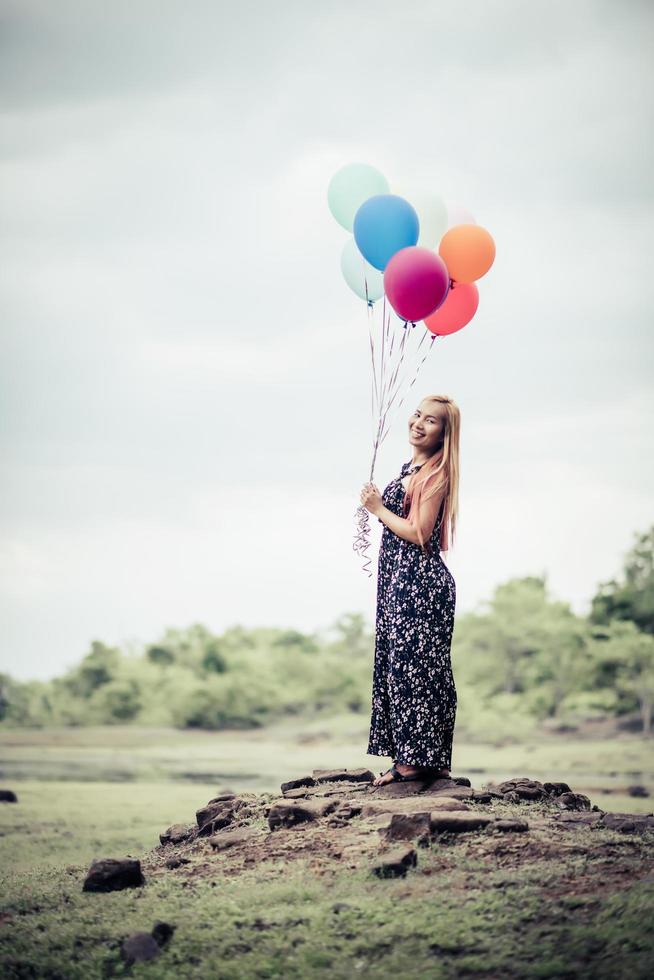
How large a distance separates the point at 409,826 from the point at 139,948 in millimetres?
1760

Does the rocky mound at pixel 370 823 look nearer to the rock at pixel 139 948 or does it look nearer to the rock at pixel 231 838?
the rock at pixel 231 838

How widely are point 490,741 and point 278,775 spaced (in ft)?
26.0

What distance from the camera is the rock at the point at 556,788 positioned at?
7.46 metres

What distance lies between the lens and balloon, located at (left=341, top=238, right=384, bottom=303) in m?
7.41

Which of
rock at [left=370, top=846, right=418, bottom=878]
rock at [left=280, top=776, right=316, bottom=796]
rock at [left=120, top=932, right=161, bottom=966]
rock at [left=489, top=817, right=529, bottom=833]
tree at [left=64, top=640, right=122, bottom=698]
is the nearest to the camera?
rock at [left=120, top=932, right=161, bottom=966]

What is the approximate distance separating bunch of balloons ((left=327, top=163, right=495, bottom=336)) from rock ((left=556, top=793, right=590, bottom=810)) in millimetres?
3448

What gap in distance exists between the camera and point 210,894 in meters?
5.55

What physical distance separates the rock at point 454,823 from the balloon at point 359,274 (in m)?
3.69

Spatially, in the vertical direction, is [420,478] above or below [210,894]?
above

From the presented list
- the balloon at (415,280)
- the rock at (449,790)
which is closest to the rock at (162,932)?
the rock at (449,790)

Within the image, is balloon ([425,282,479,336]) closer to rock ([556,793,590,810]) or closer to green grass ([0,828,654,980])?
rock ([556,793,590,810])

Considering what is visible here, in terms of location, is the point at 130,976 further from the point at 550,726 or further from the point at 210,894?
the point at 550,726

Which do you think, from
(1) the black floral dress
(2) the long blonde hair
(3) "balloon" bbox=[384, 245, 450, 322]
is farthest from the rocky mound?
(3) "balloon" bbox=[384, 245, 450, 322]

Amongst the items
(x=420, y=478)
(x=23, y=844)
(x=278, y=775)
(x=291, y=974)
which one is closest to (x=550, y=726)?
(x=278, y=775)
